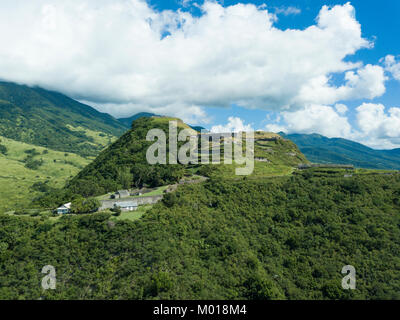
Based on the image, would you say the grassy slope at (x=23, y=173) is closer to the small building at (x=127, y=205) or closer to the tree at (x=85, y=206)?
the tree at (x=85, y=206)

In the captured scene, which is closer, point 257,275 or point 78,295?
point 78,295

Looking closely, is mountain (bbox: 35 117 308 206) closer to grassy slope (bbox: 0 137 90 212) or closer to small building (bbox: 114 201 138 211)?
small building (bbox: 114 201 138 211)

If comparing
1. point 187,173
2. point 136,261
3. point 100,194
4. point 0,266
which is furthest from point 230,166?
point 0,266

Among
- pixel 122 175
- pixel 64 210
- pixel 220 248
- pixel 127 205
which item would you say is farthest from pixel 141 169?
pixel 220 248

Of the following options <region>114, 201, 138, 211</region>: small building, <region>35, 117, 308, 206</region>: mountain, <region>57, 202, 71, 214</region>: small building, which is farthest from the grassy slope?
<region>114, 201, 138, 211</region>: small building

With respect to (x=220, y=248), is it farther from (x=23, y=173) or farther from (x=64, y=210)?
(x=23, y=173)

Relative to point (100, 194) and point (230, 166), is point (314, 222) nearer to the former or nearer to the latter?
point (230, 166)
